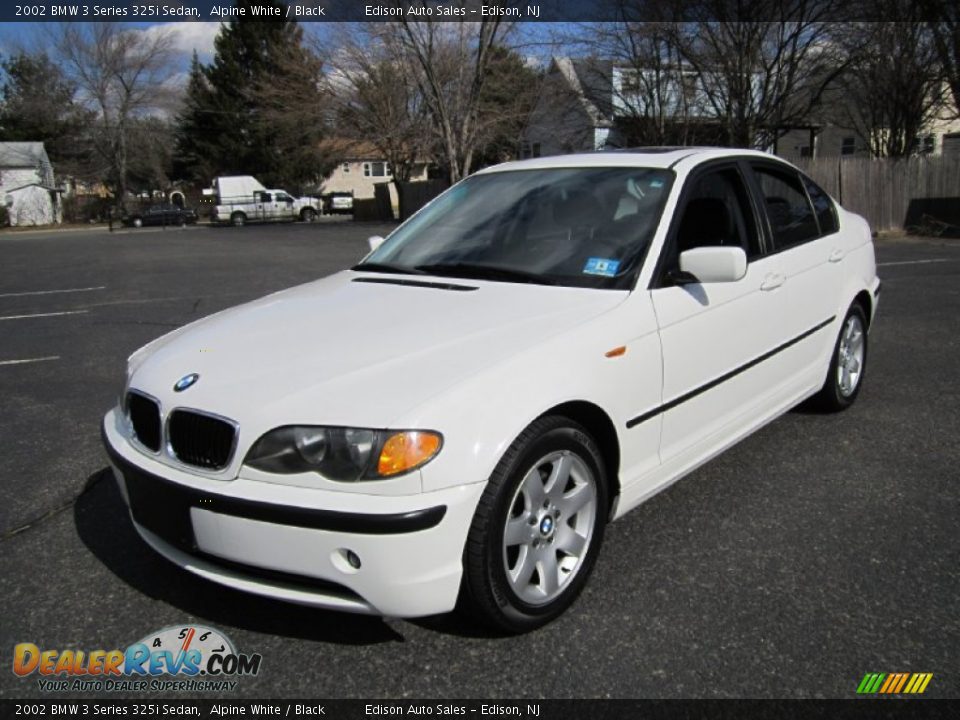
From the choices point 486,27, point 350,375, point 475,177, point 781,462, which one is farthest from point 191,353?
point 486,27

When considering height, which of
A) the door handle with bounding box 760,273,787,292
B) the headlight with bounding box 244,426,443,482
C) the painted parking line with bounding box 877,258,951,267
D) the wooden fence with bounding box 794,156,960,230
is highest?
the wooden fence with bounding box 794,156,960,230

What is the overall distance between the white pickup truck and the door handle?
142ft

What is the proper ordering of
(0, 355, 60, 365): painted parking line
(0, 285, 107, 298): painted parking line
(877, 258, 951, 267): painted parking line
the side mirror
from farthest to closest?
1. (877, 258, 951, 267): painted parking line
2. (0, 285, 107, 298): painted parking line
3. (0, 355, 60, 365): painted parking line
4. the side mirror

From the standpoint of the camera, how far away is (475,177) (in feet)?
13.9

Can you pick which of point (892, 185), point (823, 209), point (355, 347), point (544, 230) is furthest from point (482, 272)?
point (892, 185)

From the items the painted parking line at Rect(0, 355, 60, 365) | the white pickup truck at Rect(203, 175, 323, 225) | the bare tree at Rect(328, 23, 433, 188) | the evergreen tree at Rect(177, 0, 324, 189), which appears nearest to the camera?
the painted parking line at Rect(0, 355, 60, 365)

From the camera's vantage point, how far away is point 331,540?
2.20 meters

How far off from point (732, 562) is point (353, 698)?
1.56 meters

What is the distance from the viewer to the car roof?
11.9 ft

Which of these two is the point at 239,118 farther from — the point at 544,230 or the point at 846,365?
the point at 544,230

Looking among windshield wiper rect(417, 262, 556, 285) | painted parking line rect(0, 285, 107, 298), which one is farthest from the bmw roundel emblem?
painted parking line rect(0, 285, 107, 298)

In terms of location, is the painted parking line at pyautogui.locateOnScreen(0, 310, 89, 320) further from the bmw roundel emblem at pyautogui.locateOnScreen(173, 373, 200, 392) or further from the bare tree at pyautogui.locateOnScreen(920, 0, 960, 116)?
the bare tree at pyautogui.locateOnScreen(920, 0, 960, 116)
